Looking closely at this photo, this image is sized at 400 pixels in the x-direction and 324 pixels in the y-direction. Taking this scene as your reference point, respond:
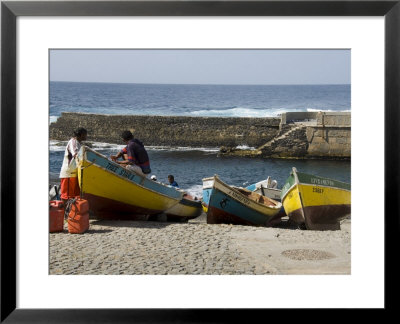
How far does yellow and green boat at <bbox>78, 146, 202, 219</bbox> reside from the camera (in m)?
8.86

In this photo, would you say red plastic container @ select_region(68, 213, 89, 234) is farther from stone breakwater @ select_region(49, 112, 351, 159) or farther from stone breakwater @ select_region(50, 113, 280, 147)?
stone breakwater @ select_region(50, 113, 280, 147)

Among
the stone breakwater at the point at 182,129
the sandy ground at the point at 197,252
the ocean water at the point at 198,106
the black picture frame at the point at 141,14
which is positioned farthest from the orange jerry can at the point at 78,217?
the black picture frame at the point at 141,14

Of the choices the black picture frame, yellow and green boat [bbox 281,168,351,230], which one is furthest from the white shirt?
yellow and green boat [bbox 281,168,351,230]

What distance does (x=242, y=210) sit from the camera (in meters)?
10.8

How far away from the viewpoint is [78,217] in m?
7.79

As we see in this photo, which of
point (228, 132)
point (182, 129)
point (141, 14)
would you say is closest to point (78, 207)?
point (182, 129)

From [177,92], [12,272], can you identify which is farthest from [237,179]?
[12,272]

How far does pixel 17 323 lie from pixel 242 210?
230 inches

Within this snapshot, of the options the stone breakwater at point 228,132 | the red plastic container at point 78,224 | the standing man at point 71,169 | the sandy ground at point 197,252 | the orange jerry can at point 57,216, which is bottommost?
the sandy ground at point 197,252

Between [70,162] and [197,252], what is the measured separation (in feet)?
8.41

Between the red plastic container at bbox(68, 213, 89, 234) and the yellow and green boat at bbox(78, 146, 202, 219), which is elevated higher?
the yellow and green boat at bbox(78, 146, 202, 219)

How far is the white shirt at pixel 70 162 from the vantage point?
789 cm

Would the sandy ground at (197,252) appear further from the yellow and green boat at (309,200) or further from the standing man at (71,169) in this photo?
the yellow and green boat at (309,200)

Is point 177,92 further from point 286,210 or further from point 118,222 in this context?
point 286,210
